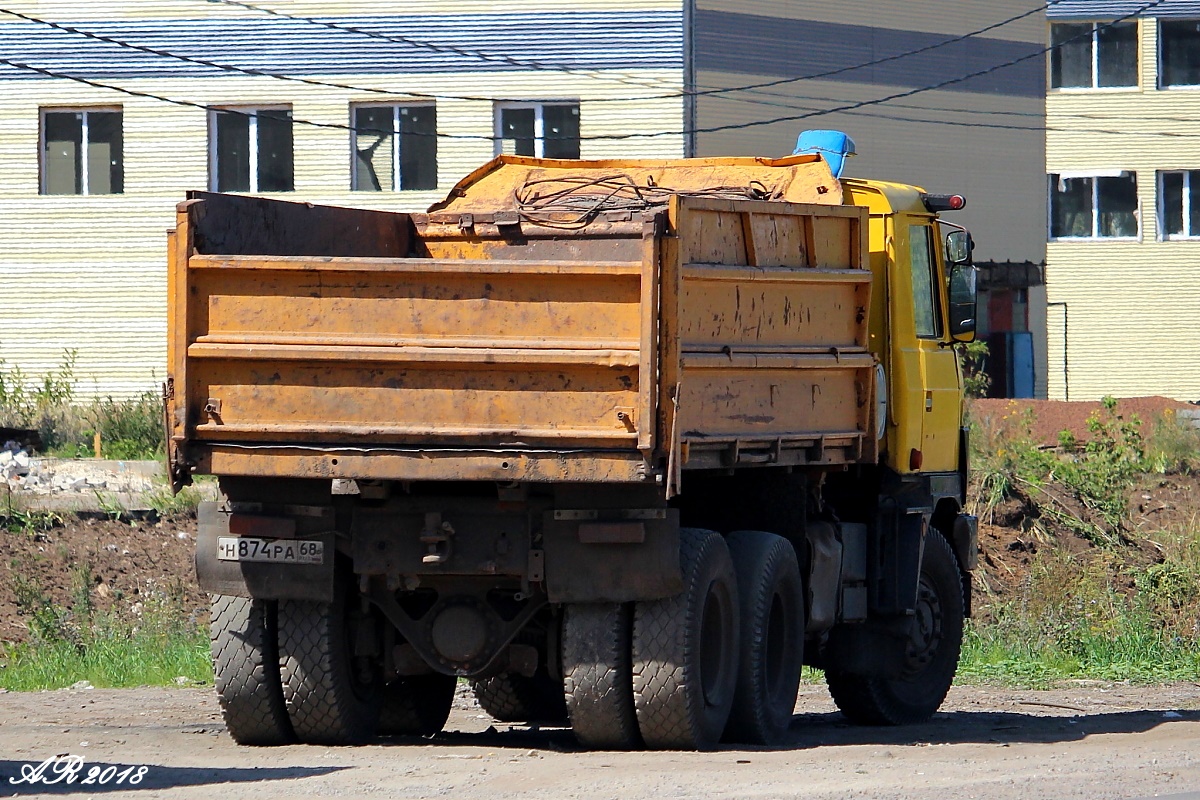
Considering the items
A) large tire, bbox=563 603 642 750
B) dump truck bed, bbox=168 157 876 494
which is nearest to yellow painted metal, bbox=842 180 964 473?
dump truck bed, bbox=168 157 876 494

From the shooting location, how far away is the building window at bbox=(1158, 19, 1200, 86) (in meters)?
35.0

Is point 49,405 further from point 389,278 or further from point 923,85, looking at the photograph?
point 389,278

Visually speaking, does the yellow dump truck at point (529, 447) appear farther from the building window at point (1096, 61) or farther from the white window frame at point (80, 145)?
the building window at point (1096, 61)

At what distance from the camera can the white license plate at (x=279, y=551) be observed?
27.4 ft

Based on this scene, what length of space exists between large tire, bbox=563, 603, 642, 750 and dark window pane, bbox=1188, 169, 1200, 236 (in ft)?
95.4

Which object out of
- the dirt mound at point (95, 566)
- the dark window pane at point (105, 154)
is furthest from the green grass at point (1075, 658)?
the dark window pane at point (105, 154)

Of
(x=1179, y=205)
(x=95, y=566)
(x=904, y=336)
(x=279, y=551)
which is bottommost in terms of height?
(x=95, y=566)

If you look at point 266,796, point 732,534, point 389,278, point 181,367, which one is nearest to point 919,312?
point 732,534

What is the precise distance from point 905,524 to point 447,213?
3.20 m

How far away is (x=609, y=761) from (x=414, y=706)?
1857 mm

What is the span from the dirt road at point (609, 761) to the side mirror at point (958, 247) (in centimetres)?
276

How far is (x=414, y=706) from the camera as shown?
9625 millimetres

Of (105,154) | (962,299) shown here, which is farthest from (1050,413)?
(962,299)

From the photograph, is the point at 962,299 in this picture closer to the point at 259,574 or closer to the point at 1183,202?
the point at 259,574
